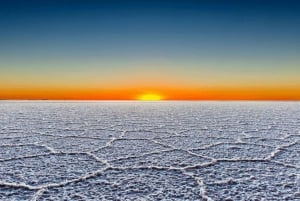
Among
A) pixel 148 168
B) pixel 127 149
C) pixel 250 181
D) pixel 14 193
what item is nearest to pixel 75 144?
pixel 127 149

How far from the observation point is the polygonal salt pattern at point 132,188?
A: 121 cm

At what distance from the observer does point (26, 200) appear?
1169 mm

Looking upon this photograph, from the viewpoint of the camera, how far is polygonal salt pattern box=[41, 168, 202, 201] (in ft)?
3.97

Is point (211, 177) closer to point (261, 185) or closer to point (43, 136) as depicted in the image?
point (261, 185)

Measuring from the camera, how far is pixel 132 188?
1.30m

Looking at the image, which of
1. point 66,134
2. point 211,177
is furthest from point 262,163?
point 66,134

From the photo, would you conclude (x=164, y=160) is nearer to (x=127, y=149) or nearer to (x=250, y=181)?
(x=127, y=149)

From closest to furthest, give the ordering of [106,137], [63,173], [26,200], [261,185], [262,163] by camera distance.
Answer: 1. [26,200]
2. [261,185]
3. [63,173]
4. [262,163]
5. [106,137]

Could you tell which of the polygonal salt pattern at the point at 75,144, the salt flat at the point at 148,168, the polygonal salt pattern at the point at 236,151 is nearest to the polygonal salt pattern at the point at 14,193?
the salt flat at the point at 148,168

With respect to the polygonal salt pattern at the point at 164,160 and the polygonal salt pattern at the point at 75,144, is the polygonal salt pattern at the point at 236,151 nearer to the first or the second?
the polygonal salt pattern at the point at 164,160

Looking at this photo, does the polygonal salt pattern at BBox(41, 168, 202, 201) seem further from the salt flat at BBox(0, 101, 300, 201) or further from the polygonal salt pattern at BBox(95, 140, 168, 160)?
the polygonal salt pattern at BBox(95, 140, 168, 160)

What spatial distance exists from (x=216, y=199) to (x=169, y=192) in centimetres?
18

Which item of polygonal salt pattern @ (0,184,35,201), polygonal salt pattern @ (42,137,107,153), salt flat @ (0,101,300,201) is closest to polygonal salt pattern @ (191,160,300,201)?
salt flat @ (0,101,300,201)

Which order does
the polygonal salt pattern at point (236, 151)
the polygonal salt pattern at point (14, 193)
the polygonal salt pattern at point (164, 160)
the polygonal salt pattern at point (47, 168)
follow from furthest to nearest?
1. the polygonal salt pattern at point (236, 151)
2. the polygonal salt pattern at point (164, 160)
3. the polygonal salt pattern at point (47, 168)
4. the polygonal salt pattern at point (14, 193)
